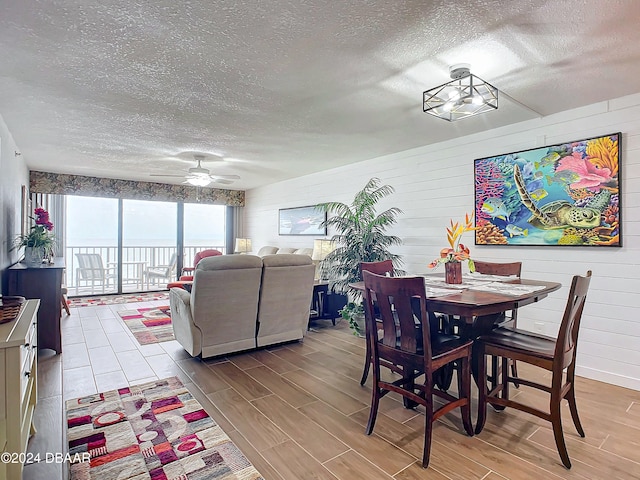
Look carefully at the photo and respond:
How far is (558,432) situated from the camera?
192 cm

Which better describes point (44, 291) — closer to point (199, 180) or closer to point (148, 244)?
point (199, 180)

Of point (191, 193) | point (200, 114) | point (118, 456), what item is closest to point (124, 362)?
point (118, 456)

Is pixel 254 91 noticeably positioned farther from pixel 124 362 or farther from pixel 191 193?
pixel 191 193

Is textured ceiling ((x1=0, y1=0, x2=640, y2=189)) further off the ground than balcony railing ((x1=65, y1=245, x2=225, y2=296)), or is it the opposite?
textured ceiling ((x1=0, y1=0, x2=640, y2=189))

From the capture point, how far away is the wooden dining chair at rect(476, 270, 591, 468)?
1.91 metres

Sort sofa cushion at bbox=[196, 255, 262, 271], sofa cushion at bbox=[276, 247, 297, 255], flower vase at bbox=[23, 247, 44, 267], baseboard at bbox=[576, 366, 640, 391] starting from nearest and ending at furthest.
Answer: baseboard at bbox=[576, 366, 640, 391], sofa cushion at bbox=[196, 255, 262, 271], flower vase at bbox=[23, 247, 44, 267], sofa cushion at bbox=[276, 247, 297, 255]

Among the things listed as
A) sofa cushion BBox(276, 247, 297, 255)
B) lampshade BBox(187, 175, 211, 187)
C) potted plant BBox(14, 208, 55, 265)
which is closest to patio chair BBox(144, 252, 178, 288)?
sofa cushion BBox(276, 247, 297, 255)

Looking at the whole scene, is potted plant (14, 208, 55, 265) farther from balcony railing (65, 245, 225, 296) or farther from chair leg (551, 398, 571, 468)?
chair leg (551, 398, 571, 468)

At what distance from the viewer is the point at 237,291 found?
342cm

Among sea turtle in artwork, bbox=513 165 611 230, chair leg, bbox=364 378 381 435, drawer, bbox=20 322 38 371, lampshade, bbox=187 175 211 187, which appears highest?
lampshade, bbox=187 175 211 187

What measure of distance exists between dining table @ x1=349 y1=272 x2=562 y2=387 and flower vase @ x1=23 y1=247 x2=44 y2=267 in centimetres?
337

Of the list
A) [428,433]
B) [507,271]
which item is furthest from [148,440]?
[507,271]

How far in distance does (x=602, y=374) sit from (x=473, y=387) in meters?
1.21

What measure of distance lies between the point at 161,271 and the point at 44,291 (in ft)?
15.4
